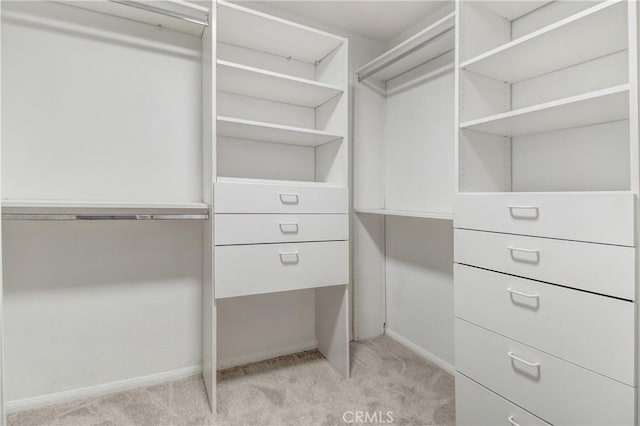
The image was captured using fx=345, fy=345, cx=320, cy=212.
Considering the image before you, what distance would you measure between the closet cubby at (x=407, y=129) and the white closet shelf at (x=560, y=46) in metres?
0.39

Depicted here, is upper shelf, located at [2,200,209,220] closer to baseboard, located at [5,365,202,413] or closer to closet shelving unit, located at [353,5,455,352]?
baseboard, located at [5,365,202,413]

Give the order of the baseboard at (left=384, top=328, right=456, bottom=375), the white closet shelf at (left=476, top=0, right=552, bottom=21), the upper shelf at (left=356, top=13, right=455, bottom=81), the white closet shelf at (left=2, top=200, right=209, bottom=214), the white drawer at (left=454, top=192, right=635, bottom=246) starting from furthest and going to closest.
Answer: the baseboard at (left=384, top=328, right=456, bottom=375), the upper shelf at (left=356, top=13, right=455, bottom=81), the white closet shelf at (left=476, top=0, right=552, bottom=21), the white closet shelf at (left=2, top=200, right=209, bottom=214), the white drawer at (left=454, top=192, right=635, bottom=246)

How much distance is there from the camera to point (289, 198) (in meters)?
1.81

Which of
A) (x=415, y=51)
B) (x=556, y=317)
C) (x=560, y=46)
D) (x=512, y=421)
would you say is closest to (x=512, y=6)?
(x=560, y=46)

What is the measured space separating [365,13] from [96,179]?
1.90m

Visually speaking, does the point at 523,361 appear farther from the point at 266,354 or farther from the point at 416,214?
the point at 266,354

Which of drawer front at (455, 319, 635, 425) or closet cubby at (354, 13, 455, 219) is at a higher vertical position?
closet cubby at (354, 13, 455, 219)

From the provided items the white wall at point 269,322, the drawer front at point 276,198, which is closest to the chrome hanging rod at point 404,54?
the white wall at point 269,322

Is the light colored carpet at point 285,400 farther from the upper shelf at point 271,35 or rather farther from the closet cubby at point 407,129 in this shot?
the upper shelf at point 271,35

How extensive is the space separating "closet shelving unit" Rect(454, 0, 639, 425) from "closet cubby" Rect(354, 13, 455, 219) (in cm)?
35

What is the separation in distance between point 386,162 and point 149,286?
1.79 m

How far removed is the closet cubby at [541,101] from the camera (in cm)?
129

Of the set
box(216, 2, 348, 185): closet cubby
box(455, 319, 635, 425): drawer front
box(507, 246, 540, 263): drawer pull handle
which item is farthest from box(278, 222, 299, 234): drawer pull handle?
box(507, 246, 540, 263): drawer pull handle

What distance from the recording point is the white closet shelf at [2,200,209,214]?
55.3 inches
